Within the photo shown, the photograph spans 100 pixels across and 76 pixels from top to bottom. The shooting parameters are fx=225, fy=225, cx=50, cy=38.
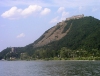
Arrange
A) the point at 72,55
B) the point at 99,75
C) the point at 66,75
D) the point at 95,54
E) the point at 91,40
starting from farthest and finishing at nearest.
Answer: the point at 91,40
the point at 72,55
the point at 95,54
the point at 66,75
the point at 99,75

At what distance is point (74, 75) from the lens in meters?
46.1

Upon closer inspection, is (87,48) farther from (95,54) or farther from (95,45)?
(95,54)

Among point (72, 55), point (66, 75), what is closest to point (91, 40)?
point (72, 55)

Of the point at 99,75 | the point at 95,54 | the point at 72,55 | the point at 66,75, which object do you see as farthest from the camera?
the point at 72,55

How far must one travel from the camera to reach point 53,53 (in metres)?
200

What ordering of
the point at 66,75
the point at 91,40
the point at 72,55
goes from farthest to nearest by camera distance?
the point at 91,40, the point at 72,55, the point at 66,75

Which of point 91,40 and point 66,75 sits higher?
point 91,40

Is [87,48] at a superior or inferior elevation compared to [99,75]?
superior

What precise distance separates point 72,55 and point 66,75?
12965 centimetres

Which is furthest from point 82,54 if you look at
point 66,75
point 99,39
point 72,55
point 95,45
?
point 66,75

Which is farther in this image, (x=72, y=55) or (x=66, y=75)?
(x=72, y=55)

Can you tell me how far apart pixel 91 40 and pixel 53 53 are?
3555 centimetres

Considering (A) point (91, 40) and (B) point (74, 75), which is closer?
(B) point (74, 75)

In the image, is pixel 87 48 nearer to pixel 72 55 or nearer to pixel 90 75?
pixel 72 55
